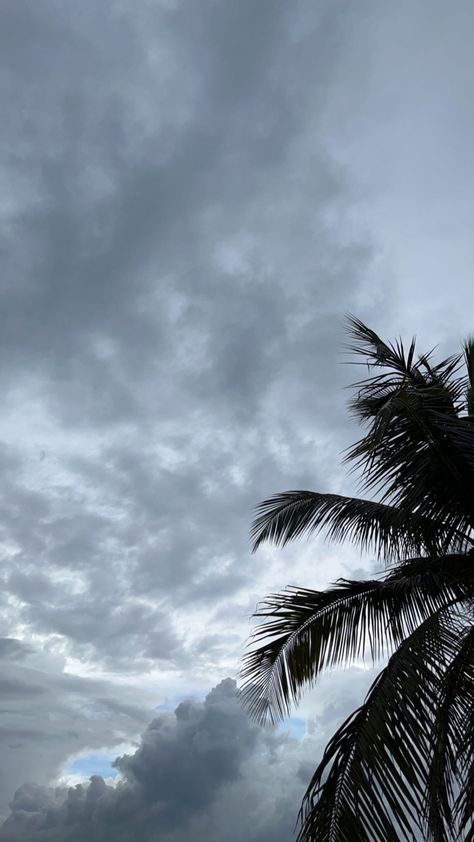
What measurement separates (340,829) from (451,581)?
2832mm

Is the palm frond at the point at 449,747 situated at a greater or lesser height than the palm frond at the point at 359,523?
lesser

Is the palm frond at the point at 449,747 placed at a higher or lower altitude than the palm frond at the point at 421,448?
lower

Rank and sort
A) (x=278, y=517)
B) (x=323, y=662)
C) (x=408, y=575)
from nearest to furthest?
1. (x=408, y=575)
2. (x=323, y=662)
3. (x=278, y=517)

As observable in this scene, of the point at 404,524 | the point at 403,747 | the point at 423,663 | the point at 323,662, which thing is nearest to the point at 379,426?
the point at 404,524

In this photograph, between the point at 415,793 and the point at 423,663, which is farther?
the point at 423,663

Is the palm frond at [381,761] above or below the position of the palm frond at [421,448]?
below

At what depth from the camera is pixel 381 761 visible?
5.59 meters

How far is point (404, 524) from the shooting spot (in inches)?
289

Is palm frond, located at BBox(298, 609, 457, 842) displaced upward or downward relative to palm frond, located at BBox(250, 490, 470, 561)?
downward

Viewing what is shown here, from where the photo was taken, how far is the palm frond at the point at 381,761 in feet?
17.9

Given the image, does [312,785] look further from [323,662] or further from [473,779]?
[323,662]

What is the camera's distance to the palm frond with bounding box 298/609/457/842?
17.9ft

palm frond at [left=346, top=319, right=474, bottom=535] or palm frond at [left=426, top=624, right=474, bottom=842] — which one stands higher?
palm frond at [left=346, top=319, right=474, bottom=535]

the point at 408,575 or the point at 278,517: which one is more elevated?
the point at 278,517
